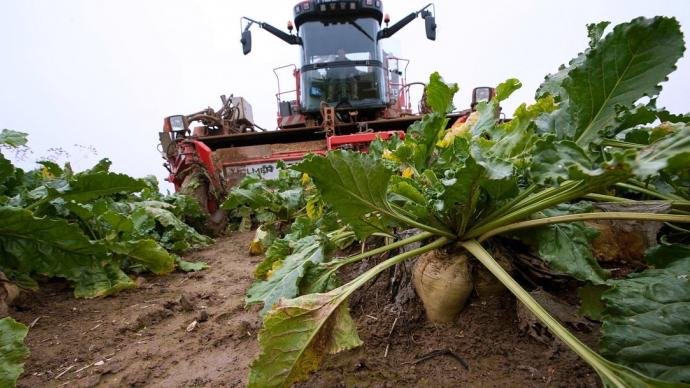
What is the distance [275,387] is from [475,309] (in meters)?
0.65

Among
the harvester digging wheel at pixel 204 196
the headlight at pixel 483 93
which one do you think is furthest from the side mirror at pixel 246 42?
the headlight at pixel 483 93

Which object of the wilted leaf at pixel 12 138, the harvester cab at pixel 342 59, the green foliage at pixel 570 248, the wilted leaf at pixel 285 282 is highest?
the harvester cab at pixel 342 59

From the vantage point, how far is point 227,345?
1455mm

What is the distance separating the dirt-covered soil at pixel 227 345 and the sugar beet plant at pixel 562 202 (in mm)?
199

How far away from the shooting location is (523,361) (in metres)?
0.97

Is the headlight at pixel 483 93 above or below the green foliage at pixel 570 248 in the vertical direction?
above

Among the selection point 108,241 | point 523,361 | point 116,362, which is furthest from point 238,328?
point 108,241

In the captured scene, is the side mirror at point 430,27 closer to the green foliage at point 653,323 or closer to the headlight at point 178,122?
the headlight at point 178,122

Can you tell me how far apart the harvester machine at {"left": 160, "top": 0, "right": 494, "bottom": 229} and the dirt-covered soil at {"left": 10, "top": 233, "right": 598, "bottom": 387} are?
383cm

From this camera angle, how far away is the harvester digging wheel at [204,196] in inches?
189

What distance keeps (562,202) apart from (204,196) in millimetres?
5085

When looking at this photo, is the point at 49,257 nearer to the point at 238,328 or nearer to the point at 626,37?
the point at 238,328

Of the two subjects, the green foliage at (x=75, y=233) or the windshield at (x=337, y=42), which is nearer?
the green foliage at (x=75, y=233)

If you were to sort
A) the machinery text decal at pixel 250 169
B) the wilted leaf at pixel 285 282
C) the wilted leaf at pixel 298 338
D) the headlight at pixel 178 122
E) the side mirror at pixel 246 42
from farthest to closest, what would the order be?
1. the side mirror at pixel 246 42
2. the headlight at pixel 178 122
3. the machinery text decal at pixel 250 169
4. the wilted leaf at pixel 285 282
5. the wilted leaf at pixel 298 338
